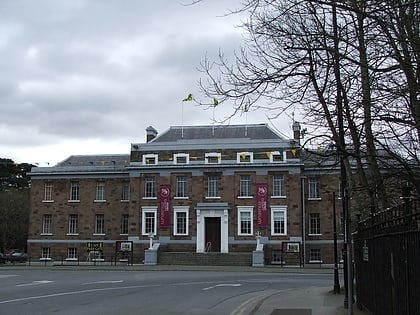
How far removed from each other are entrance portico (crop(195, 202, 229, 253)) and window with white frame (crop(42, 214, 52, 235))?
1515cm

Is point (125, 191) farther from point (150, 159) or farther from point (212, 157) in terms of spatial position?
point (212, 157)

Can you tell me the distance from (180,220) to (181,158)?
5491mm

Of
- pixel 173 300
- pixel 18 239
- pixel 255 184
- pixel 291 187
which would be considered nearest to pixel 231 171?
pixel 255 184

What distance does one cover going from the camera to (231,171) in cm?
4912

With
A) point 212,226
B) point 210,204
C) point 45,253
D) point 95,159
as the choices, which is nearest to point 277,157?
point 210,204

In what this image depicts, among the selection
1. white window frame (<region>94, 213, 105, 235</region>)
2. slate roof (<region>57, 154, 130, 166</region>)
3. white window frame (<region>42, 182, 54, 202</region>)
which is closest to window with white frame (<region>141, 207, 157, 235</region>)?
white window frame (<region>94, 213, 105, 235</region>)

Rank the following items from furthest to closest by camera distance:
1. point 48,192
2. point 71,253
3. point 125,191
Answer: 1. point 48,192
2. point 125,191
3. point 71,253

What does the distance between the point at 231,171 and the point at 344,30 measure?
40.0m

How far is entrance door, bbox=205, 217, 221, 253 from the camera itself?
1917 inches

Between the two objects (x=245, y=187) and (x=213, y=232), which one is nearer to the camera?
(x=213, y=232)

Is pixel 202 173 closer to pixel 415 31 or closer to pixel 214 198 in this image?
pixel 214 198

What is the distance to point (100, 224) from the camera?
53.4m

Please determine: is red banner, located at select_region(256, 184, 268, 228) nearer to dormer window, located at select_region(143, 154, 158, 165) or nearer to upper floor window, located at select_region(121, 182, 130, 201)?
dormer window, located at select_region(143, 154, 158, 165)

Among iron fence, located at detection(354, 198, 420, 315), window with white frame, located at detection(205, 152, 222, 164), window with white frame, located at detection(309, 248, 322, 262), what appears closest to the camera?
iron fence, located at detection(354, 198, 420, 315)
